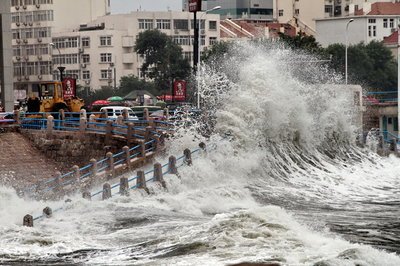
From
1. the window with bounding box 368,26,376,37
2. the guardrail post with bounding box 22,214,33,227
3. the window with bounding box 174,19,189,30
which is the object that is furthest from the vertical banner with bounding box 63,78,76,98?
the window with bounding box 368,26,376,37

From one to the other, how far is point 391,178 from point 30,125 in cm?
1347

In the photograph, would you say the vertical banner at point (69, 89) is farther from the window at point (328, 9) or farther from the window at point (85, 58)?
the window at point (328, 9)

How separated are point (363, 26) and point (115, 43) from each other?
816 inches

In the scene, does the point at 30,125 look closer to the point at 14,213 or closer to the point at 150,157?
the point at 150,157

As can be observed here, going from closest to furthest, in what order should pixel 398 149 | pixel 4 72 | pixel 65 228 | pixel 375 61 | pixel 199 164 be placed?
pixel 65 228, pixel 199 164, pixel 398 149, pixel 4 72, pixel 375 61

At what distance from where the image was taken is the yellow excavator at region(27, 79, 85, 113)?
51812mm

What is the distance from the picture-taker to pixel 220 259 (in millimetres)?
22984

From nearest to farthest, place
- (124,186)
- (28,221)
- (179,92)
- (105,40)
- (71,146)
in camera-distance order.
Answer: (28,221), (124,186), (71,146), (179,92), (105,40)

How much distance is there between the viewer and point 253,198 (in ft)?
115

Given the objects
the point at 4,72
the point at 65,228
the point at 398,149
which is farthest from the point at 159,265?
the point at 4,72

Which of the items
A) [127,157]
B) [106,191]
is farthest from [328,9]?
[106,191]

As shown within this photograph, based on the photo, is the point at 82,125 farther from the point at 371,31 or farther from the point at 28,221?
the point at 371,31

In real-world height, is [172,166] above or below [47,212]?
above

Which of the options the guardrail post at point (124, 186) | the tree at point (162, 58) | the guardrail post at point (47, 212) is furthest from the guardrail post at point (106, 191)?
the tree at point (162, 58)
